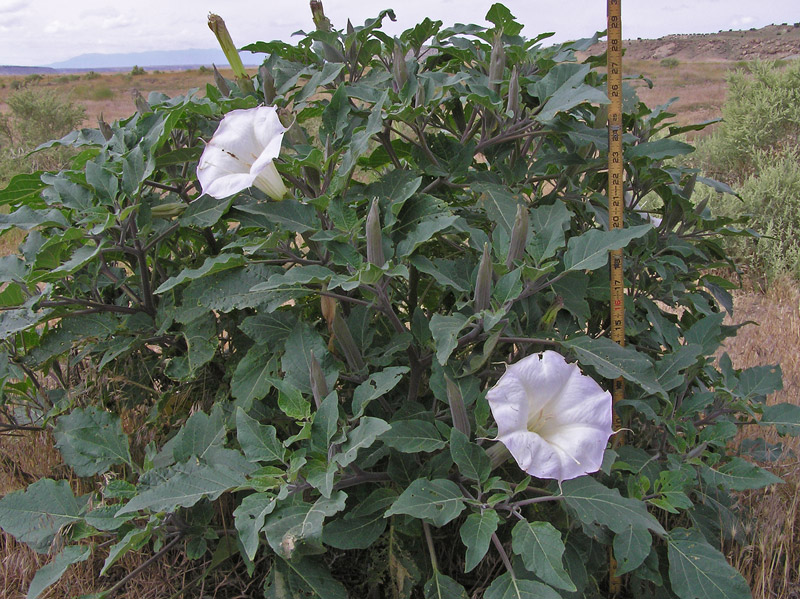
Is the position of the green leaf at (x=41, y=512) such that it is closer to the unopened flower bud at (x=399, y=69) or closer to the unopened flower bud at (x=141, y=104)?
the unopened flower bud at (x=141, y=104)

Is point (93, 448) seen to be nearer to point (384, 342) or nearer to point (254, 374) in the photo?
point (254, 374)

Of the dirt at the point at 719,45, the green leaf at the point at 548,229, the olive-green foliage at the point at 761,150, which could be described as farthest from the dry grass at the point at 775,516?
the dirt at the point at 719,45

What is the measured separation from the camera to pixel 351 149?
1.40 meters

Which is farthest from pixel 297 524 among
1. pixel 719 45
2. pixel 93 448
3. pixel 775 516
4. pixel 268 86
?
pixel 719 45

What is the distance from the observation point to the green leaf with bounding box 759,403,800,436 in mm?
1666

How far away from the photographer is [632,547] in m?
1.42

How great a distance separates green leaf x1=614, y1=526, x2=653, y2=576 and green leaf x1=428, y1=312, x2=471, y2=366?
612 mm

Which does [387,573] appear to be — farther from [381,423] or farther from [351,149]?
[351,149]

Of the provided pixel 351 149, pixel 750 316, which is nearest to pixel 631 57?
pixel 750 316

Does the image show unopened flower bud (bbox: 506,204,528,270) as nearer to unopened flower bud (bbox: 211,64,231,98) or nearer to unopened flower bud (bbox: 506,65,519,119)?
unopened flower bud (bbox: 506,65,519,119)

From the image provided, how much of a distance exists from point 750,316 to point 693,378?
2467mm

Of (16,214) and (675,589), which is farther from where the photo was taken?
(16,214)

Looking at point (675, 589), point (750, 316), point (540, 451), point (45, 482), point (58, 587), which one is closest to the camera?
point (540, 451)

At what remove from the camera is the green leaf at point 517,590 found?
4.09 ft
